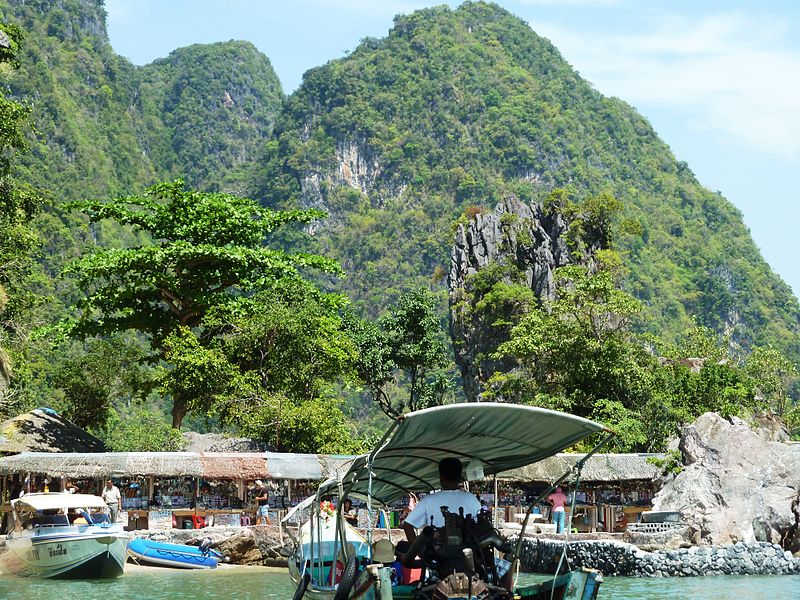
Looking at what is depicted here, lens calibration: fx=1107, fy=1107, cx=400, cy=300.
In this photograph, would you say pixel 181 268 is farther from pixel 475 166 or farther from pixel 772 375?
pixel 475 166

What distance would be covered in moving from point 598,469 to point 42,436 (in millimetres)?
13765

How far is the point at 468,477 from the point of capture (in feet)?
35.8

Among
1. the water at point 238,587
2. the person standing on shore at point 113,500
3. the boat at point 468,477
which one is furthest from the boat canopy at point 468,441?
the person standing on shore at point 113,500

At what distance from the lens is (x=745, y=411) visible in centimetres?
3334

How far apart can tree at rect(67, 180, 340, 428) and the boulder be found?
449 inches

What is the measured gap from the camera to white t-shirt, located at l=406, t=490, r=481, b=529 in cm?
916

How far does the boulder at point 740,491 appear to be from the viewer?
2372 centimetres

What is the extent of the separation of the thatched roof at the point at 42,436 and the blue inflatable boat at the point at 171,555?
5.08 m

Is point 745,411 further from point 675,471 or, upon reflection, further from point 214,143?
point 214,143

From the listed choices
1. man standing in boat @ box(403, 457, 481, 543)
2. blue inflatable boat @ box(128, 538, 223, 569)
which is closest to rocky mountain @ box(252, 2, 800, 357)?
blue inflatable boat @ box(128, 538, 223, 569)

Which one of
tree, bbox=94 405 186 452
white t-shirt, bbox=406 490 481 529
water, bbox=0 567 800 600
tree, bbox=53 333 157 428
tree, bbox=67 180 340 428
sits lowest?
water, bbox=0 567 800 600

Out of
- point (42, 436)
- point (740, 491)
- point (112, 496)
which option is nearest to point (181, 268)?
point (42, 436)

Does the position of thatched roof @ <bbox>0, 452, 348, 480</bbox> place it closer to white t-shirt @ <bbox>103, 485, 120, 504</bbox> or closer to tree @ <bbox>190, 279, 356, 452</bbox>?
white t-shirt @ <bbox>103, 485, 120, 504</bbox>

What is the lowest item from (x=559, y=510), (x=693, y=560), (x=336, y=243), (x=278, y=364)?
(x=693, y=560)
